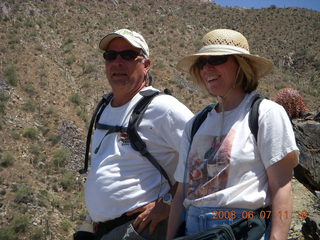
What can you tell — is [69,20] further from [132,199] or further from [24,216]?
[132,199]

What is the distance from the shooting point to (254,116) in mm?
2162

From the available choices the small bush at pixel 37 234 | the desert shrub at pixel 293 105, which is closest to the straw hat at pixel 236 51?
the desert shrub at pixel 293 105

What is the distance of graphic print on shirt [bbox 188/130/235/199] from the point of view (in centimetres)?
217

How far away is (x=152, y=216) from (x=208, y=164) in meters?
0.77

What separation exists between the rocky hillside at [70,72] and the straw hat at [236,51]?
408 cm

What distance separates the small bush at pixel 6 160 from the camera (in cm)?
1631

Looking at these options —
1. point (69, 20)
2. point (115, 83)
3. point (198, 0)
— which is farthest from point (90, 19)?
point (115, 83)

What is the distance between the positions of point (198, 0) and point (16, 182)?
39660 millimetres

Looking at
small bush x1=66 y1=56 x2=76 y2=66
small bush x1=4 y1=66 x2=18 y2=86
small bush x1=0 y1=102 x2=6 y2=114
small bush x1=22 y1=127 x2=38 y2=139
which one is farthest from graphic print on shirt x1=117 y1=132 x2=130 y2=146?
small bush x1=66 y1=56 x2=76 y2=66

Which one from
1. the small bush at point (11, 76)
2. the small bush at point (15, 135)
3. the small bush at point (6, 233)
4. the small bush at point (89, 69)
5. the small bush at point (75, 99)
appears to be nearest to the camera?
the small bush at point (6, 233)

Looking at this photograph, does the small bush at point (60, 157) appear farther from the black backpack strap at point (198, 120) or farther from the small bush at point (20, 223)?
the black backpack strap at point (198, 120)

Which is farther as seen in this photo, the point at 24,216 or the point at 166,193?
the point at 24,216
